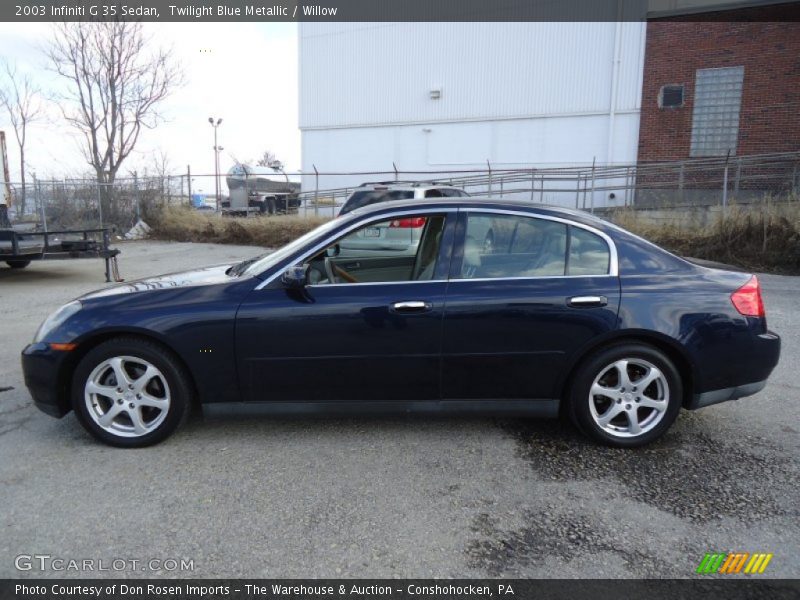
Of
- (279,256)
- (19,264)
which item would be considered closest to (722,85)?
(279,256)

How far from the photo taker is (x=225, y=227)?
1781 centimetres

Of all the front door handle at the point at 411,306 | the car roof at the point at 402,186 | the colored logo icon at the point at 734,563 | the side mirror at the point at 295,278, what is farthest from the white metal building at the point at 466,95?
the colored logo icon at the point at 734,563

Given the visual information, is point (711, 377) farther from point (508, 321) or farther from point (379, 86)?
point (379, 86)

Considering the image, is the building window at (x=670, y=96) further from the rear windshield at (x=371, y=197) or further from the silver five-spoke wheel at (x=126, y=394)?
the silver five-spoke wheel at (x=126, y=394)

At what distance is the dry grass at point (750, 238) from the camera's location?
38.7ft

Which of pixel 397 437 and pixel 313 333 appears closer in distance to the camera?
pixel 313 333

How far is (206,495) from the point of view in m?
3.20

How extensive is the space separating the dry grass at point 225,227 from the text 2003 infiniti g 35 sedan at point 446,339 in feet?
42.2

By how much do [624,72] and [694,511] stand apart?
22768 millimetres

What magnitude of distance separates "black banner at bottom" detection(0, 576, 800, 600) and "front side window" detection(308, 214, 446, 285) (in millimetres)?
1833

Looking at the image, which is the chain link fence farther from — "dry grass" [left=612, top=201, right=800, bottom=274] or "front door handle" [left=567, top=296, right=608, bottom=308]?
"front door handle" [left=567, top=296, right=608, bottom=308]

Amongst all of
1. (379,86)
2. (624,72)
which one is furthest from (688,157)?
(379,86)

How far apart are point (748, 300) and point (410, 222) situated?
2.24m

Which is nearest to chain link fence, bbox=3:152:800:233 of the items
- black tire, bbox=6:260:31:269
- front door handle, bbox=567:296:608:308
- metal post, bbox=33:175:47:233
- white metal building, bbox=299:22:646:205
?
metal post, bbox=33:175:47:233
